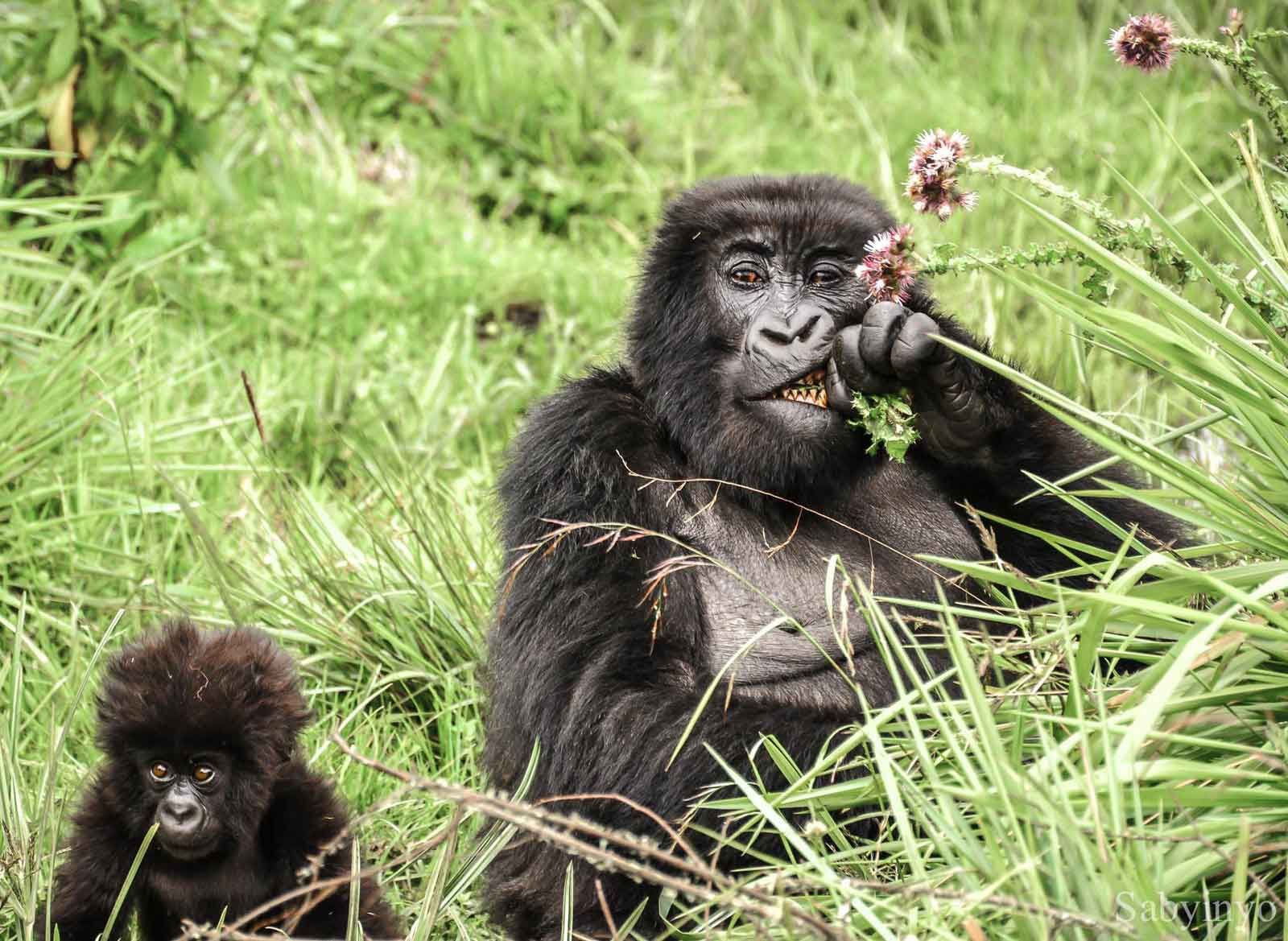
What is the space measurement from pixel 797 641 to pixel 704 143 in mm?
4579

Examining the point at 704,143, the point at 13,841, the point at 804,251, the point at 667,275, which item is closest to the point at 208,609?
the point at 13,841

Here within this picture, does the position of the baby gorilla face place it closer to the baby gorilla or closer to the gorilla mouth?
the baby gorilla

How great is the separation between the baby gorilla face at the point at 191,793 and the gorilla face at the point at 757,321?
1.32 m

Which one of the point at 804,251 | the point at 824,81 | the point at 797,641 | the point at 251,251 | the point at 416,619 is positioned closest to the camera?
the point at 797,641

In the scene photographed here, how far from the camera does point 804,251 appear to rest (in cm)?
385

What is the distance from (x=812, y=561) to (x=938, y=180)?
114 centimetres

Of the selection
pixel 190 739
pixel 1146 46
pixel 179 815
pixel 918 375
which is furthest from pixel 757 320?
pixel 179 815

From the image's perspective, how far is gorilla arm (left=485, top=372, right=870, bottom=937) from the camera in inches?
126

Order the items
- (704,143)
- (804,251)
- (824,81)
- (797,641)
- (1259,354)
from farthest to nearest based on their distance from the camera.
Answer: (824,81), (704,143), (804,251), (797,641), (1259,354)

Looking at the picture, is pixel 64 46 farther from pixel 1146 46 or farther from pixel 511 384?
pixel 1146 46

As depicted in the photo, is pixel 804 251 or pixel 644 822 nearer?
pixel 644 822

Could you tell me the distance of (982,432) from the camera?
354 cm

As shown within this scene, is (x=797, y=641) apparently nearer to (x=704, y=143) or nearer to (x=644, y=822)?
(x=644, y=822)

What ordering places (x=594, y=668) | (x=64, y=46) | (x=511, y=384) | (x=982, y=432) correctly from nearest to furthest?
1. (x=594, y=668)
2. (x=982, y=432)
3. (x=64, y=46)
4. (x=511, y=384)
